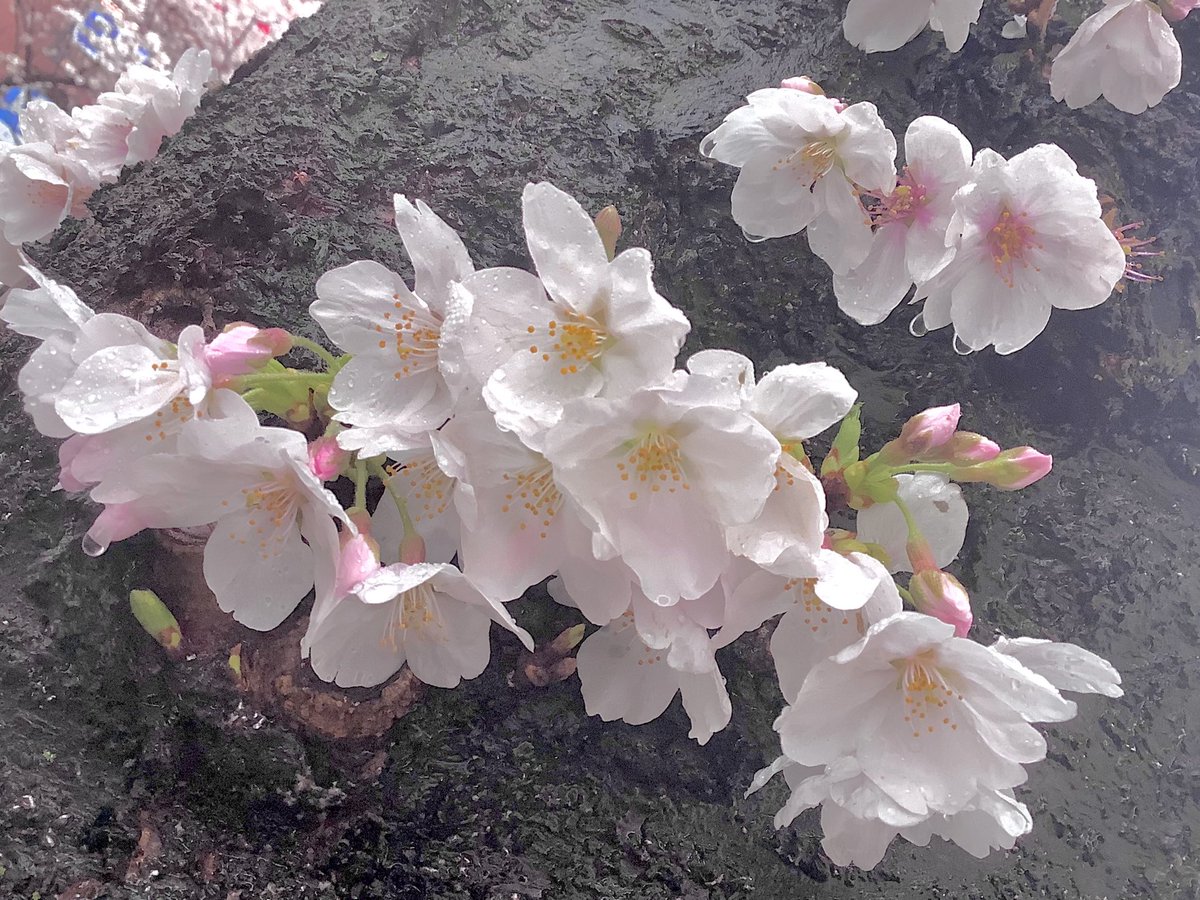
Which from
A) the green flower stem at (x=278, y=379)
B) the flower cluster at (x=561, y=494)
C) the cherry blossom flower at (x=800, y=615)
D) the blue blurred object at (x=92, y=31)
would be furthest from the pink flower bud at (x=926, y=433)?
the blue blurred object at (x=92, y=31)

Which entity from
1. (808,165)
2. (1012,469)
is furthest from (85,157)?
(1012,469)

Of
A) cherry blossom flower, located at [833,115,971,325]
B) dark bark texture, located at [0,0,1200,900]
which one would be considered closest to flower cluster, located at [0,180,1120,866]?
dark bark texture, located at [0,0,1200,900]

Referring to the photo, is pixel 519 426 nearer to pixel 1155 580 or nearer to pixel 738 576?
pixel 738 576

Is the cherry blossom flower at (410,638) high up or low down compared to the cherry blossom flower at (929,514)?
up

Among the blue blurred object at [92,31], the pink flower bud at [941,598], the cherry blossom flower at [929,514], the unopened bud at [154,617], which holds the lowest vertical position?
the blue blurred object at [92,31]

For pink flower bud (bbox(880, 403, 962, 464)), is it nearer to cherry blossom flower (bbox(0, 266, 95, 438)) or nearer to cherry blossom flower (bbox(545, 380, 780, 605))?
cherry blossom flower (bbox(545, 380, 780, 605))

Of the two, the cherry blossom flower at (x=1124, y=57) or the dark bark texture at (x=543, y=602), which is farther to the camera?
the cherry blossom flower at (x=1124, y=57)

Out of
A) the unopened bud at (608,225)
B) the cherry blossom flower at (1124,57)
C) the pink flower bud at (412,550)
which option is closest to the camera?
the pink flower bud at (412,550)

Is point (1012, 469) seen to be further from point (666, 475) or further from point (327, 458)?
point (327, 458)

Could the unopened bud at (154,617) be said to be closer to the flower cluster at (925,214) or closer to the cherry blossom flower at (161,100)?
the cherry blossom flower at (161,100)
